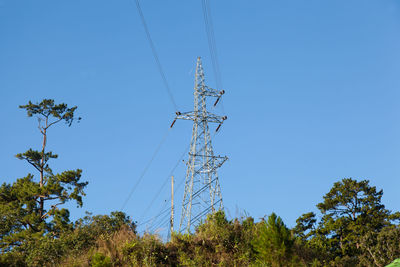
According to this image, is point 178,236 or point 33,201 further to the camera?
point 33,201

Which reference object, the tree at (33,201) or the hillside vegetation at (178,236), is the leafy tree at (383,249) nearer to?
the hillside vegetation at (178,236)

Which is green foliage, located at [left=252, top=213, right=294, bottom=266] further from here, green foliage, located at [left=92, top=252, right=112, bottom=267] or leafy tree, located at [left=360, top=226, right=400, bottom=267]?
leafy tree, located at [left=360, top=226, right=400, bottom=267]

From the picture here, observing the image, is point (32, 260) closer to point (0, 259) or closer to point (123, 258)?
point (0, 259)

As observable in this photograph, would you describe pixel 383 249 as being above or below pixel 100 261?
below

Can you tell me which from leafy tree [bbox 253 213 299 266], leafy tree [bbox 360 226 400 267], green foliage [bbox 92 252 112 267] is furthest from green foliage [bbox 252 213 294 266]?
leafy tree [bbox 360 226 400 267]

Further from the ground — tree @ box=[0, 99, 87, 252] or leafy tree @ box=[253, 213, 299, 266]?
tree @ box=[0, 99, 87, 252]

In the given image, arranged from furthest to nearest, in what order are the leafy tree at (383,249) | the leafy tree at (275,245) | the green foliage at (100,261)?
the leafy tree at (383,249) → the green foliage at (100,261) → the leafy tree at (275,245)

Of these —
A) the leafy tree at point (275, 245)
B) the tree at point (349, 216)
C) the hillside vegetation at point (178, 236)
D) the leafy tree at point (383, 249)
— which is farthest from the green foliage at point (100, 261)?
the tree at point (349, 216)

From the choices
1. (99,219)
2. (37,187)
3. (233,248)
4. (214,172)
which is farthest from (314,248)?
(37,187)

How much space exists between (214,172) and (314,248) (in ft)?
31.0

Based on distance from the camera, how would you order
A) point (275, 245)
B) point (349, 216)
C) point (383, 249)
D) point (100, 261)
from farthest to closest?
point (349, 216) < point (383, 249) < point (100, 261) < point (275, 245)

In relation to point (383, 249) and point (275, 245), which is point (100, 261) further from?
point (383, 249)

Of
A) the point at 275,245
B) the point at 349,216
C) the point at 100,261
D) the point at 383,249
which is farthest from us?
the point at 349,216

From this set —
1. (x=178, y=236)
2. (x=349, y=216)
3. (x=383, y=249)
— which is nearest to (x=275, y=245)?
(x=178, y=236)
